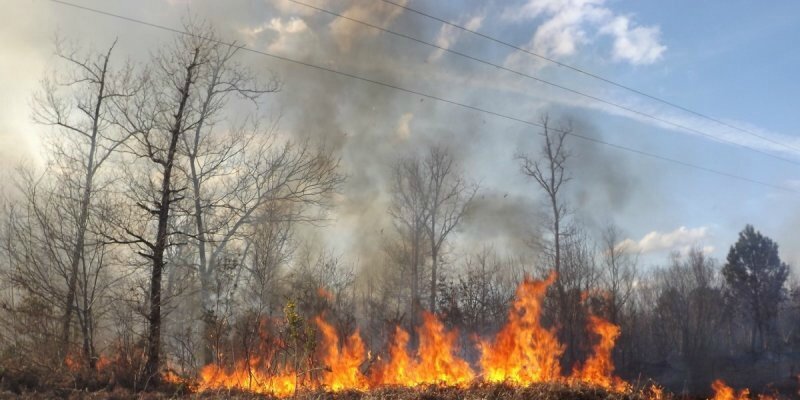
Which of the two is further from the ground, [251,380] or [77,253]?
[77,253]

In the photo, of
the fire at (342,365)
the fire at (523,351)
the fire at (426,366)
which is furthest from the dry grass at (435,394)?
the fire at (426,366)

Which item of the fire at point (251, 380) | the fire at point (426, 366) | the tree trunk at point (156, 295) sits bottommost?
the fire at point (251, 380)

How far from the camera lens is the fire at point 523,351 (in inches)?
472

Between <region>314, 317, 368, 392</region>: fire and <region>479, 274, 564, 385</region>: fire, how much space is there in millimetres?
2918

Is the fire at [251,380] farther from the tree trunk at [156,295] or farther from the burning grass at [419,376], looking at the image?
the tree trunk at [156,295]

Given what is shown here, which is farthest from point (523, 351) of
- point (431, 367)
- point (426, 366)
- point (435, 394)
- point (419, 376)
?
point (435, 394)

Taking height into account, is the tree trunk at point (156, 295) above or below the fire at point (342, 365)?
above

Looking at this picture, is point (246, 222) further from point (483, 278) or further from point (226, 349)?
point (483, 278)

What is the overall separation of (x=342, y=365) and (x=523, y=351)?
4.27 m

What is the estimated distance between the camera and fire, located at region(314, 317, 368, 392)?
11984 millimetres

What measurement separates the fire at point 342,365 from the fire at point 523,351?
292cm

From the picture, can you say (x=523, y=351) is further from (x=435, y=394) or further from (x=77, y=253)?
(x=77, y=253)

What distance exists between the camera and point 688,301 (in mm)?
41281

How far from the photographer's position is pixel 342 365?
12680 mm
